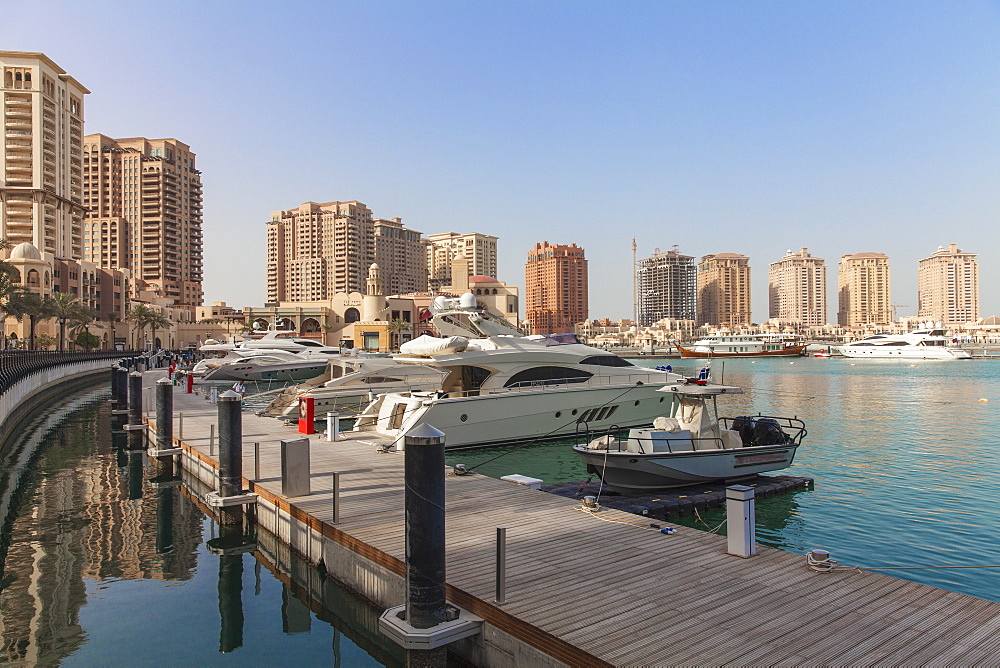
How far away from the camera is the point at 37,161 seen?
9881cm

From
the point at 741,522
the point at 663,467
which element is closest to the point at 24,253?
the point at 663,467

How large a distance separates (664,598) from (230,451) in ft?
31.1

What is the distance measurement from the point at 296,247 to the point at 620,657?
666ft

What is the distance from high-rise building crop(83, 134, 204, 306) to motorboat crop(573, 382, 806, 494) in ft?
482

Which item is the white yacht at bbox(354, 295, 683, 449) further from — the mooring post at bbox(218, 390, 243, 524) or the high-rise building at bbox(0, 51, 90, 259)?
the high-rise building at bbox(0, 51, 90, 259)

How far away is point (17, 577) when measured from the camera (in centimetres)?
1035

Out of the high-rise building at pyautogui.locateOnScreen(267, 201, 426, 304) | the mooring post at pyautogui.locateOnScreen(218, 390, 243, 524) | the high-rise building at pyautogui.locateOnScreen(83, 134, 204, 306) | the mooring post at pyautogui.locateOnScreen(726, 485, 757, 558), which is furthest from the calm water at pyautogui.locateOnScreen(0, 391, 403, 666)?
the high-rise building at pyautogui.locateOnScreen(267, 201, 426, 304)

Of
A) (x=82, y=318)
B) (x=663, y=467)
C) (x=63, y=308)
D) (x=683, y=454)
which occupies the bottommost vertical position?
(x=663, y=467)

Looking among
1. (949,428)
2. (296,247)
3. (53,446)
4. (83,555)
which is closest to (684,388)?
(83,555)

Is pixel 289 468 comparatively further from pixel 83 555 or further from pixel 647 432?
pixel 647 432

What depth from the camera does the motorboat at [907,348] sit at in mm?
106188

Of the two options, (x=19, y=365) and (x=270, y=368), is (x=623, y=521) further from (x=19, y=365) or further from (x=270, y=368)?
(x=270, y=368)

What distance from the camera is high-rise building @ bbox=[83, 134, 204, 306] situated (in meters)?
142

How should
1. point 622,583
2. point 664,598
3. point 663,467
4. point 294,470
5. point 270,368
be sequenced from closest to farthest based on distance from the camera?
point 664,598, point 622,583, point 294,470, point 663,467, point 270,368
